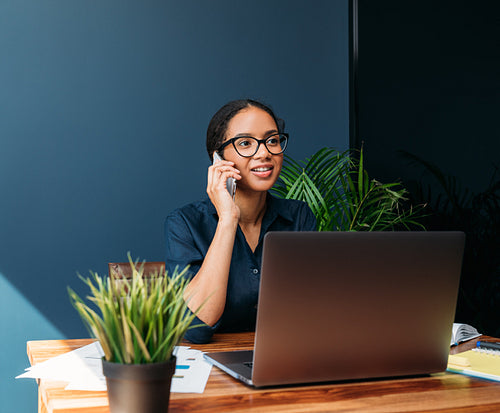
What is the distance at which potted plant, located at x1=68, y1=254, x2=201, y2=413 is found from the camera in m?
0.77

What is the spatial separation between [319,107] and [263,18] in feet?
2.29

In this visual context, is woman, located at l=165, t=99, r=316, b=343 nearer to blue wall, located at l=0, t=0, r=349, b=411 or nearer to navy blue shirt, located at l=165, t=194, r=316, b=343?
navy blue shirt, located at l=165, t=194, r=316, b=343

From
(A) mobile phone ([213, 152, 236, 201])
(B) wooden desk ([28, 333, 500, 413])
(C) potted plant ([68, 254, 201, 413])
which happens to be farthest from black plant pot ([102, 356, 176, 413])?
(A) mobile phone ([213, 152, 236, 201])

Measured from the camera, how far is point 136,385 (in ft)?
2.52

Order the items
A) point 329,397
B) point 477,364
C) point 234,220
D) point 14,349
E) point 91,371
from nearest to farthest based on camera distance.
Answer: point 329,397
point 91,371
point 477,364
point 234,220
point 14,349

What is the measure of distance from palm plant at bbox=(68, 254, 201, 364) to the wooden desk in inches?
7.2

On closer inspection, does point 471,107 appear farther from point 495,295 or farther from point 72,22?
point 72,22

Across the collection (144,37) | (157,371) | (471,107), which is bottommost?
(157,371)

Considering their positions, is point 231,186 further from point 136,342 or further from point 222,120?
point 136,342

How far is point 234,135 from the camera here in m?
2.02

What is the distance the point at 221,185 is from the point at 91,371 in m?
0.91

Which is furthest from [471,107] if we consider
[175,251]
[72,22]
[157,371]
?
[157,371]

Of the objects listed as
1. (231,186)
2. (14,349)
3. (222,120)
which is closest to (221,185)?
(231,186)

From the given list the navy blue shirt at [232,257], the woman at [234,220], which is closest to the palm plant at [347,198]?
the woman at [234,220]
